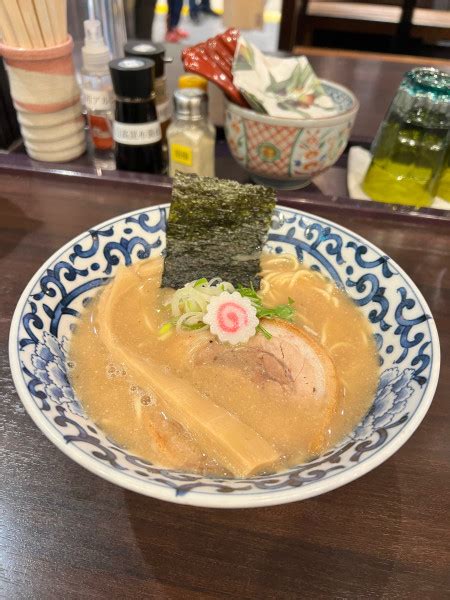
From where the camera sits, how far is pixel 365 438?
32.8 inches

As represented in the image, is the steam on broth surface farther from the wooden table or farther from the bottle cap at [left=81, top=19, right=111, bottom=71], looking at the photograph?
the bottle cap at [left=81, top=19, right=111, bottom=71]

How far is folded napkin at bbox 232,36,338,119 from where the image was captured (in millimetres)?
1623

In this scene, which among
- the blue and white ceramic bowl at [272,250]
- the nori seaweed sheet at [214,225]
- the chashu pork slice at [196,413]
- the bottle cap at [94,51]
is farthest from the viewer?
the bottle cap at [94,51]

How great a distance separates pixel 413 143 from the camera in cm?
162

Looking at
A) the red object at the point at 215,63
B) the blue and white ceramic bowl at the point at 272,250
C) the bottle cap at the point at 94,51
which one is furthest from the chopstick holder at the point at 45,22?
the blue and white ceramic bowl at the point at 272,250

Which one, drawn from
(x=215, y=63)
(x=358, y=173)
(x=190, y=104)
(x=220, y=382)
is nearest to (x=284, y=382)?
(x=220, y=382)

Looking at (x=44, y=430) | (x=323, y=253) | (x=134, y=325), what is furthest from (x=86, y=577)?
(x=323, y=253)

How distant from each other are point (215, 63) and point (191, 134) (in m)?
0.28

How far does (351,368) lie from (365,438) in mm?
298

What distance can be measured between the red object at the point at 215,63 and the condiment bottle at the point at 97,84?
1.02 ft

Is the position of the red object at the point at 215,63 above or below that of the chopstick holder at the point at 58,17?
below

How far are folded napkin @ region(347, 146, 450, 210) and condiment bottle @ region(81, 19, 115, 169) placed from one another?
36.5 inches

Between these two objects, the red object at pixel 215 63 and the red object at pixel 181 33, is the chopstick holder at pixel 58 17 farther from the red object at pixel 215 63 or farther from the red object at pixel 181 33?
the red object at pixel 181 33

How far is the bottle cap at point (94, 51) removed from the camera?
1.73 m
